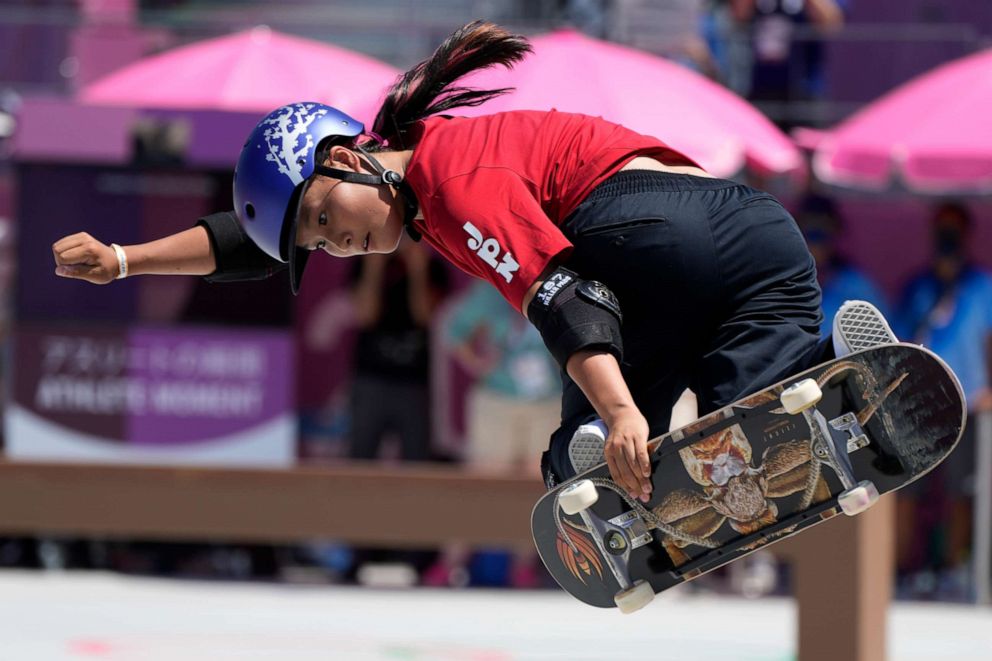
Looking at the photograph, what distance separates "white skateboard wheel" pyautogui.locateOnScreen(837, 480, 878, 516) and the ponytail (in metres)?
1.28

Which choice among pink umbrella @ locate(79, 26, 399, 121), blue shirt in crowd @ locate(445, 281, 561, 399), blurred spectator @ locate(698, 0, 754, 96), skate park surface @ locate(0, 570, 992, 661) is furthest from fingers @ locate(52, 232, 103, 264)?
blurred spectator @ locate(698, 0, 754, 96)

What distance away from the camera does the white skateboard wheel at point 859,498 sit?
3.92 m

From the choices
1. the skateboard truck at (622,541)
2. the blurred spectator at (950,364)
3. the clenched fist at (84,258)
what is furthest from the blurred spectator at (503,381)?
the clenched fist at (84,258)

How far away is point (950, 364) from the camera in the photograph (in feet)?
29.4

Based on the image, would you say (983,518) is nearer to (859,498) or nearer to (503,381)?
(503,381)

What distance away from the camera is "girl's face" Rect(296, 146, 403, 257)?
156 inches

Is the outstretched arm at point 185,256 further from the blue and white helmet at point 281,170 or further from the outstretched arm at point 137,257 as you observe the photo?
the blue and white helmet at point 281,170

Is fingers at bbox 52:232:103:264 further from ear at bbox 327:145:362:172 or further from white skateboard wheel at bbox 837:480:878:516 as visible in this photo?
white skateboard wheel at bbox 837:480:878:516

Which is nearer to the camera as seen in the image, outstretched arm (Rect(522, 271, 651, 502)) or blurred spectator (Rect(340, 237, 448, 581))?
outstretched arm (Rect(522, 271, 651, 502))

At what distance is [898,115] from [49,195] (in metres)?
4.83

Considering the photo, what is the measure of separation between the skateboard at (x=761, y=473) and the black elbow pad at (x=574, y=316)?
322mm

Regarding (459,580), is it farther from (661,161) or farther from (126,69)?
(661,161)

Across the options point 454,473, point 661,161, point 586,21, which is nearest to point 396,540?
point 454,473

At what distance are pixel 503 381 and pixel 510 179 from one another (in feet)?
16.4
